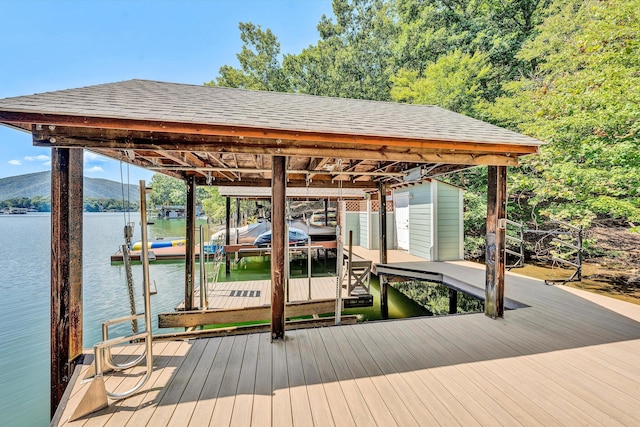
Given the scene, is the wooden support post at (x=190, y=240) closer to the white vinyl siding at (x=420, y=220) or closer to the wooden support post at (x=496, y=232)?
the wooden support post at (x=496, y=232)

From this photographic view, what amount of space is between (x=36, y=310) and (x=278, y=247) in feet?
28.2

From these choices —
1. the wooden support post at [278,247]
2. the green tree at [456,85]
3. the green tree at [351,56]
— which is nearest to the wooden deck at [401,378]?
the wooden support post at [278,247]

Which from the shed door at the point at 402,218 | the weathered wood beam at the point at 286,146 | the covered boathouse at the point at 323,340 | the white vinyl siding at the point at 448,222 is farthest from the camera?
the shed door at the point at 402,218

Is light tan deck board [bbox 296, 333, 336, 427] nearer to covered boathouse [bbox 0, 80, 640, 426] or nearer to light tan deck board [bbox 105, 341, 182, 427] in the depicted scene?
covered boathouse [bbox 0, 80, 640, 426]

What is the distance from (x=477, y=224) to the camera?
10953mm

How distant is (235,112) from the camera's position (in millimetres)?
2982

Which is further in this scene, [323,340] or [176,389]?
[323,340]

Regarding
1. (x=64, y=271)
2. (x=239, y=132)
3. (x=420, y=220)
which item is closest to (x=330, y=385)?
(x=239, y=132)

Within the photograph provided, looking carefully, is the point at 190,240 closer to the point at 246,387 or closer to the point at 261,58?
the point at 246,387

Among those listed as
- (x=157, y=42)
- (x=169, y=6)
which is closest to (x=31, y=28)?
(x=157, y=42)

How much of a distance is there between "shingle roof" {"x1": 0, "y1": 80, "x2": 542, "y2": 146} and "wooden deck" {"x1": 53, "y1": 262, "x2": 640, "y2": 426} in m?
2.47

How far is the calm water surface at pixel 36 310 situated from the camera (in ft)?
12.5

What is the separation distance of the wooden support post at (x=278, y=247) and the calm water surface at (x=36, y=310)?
3.42 metres

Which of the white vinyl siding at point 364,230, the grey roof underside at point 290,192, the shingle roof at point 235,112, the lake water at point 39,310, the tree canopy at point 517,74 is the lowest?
the lake water at point 39,310
